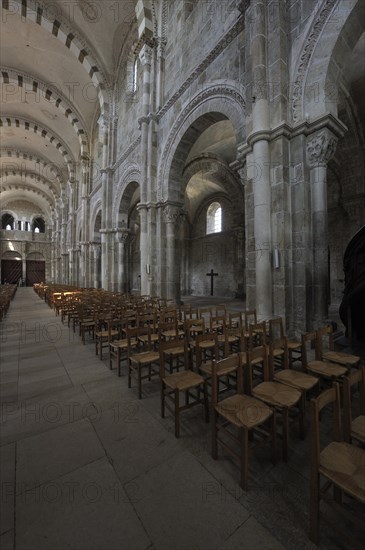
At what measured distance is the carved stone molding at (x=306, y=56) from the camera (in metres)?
4.75

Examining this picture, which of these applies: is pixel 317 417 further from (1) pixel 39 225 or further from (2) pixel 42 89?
(1) pixel 39 225

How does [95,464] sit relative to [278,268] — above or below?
below

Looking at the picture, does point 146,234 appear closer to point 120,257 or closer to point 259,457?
point 120,257

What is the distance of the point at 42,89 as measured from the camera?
17594mm

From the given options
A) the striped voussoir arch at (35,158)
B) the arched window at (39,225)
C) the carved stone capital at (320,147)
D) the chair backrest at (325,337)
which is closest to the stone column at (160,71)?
the carved stone capital at (320,147)

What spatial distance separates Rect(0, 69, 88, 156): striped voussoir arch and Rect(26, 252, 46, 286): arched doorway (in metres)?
23.8

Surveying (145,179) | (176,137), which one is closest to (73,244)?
(145,179)

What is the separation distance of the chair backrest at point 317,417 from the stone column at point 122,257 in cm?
1398

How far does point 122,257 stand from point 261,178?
1110 cm

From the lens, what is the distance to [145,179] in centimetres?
1061

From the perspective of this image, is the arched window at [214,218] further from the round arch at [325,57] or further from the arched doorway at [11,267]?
the arched doorway at [11,267]

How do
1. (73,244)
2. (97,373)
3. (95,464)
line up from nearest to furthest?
(95,464) < (97,373) < (73,244)

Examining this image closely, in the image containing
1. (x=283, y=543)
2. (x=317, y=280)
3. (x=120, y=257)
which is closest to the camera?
(x=283, y=543)

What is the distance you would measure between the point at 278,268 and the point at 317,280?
792 millimetres
